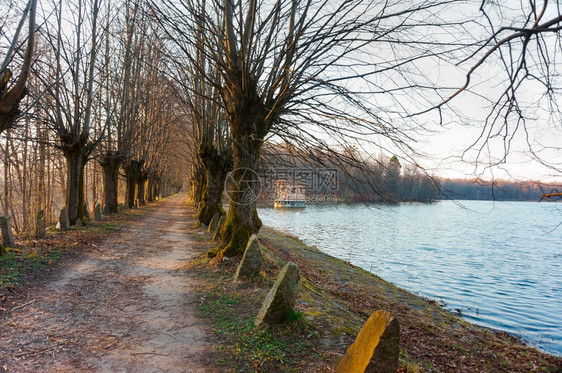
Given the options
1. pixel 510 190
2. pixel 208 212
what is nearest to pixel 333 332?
pixel 510 190

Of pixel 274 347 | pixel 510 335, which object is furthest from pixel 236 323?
pixel 510 335

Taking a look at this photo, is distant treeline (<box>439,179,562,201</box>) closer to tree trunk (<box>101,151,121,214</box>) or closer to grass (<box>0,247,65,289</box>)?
grass (<box>0,247,65,289</box>)

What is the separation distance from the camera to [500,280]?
12.9m

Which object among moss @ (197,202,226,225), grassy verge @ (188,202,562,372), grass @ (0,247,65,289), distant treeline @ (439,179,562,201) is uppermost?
distant treeline @ (439,179,562,201)

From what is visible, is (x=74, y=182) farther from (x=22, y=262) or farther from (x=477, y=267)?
(x=477, y=267)

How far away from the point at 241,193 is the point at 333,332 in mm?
4253

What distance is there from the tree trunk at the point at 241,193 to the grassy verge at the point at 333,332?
535mm

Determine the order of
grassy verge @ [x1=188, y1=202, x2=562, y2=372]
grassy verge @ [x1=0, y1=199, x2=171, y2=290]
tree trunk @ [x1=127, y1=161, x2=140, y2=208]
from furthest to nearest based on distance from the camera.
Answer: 1. tree trunk @ [x1=127, y1=161, x2=140, y2=208]
2. grassy verge @ [x1=0, y1=199, x2=171, y2=290]
3. grassy verge @ [x1=188, y1=202, x2=562, y2=372]

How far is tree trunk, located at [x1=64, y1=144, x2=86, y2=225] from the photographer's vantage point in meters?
12.1

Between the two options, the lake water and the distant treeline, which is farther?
the lake water

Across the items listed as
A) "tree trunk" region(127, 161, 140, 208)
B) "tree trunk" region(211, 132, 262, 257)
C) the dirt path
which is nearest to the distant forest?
"tree trunk" region(211, 132, 262, 257)

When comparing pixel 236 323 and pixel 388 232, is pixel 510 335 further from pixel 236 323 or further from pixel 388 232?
pixel 388 232

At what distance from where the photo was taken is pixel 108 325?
14.9 ft

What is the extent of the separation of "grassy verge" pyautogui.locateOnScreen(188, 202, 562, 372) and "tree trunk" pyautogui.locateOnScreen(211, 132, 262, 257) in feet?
1.75
